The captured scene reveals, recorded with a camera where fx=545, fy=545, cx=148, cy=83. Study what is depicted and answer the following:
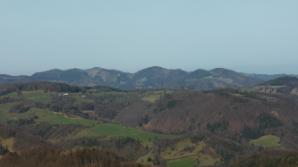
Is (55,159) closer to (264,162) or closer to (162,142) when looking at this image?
(264,162)

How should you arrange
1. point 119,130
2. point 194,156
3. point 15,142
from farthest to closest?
1. point 119,130
2. point 194,156
3. point 15,142

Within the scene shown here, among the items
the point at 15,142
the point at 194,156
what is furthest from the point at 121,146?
the point at 15,142

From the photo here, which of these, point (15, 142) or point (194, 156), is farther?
point (194, 156)

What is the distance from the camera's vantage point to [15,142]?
143 m

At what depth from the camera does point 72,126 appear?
19575 cm

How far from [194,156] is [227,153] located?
10.4 m

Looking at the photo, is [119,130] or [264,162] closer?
[264,162]

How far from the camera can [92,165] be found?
4439 inches

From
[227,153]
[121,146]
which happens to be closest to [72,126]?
[121,146]

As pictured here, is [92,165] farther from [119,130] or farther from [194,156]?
[119,130]

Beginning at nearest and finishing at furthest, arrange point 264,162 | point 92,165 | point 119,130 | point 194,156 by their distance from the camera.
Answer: point 92,165
point 264,162
point 194,156
point 119,130

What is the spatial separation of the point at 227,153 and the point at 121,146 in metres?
33.1

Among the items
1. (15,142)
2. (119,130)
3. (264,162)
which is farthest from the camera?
(119,130)

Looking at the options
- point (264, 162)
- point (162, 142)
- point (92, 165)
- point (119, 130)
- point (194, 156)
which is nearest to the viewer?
point (92, 165)
